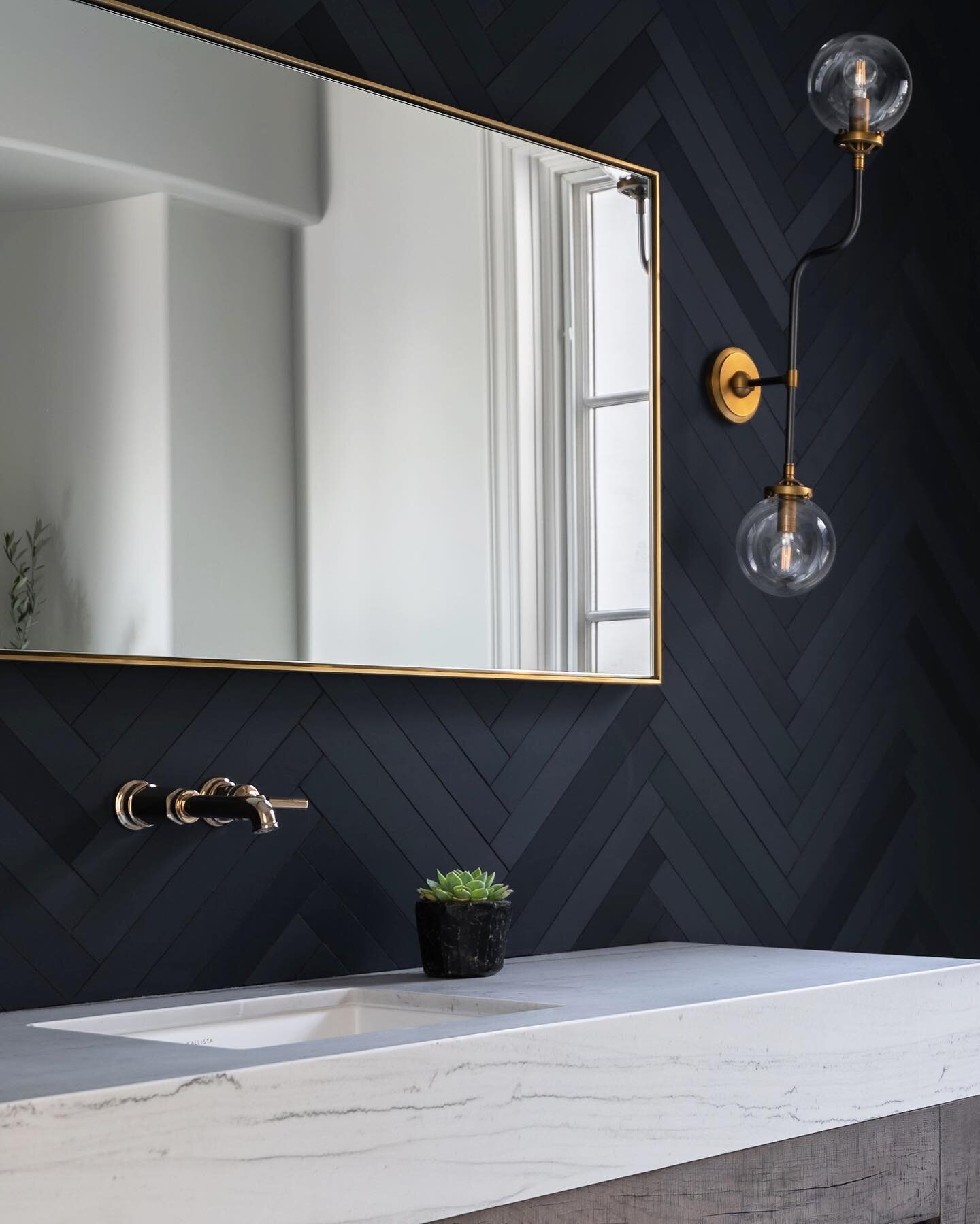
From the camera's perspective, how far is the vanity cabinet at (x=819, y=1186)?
1.50m

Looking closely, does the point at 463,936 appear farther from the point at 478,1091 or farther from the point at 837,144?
the point at 837,144

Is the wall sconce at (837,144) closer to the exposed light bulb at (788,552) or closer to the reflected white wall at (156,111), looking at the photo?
the exposed light bulb at (788,552)

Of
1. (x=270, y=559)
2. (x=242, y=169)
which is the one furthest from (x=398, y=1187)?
(x=242, y=169)

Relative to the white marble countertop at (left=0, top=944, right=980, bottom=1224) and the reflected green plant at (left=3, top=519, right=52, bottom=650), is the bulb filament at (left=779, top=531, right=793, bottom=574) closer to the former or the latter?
the white marble countertop at (left=0, top=944, right=980, bottom=1224)

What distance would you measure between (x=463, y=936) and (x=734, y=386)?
3.84ft

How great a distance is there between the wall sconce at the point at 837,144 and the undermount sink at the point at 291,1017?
3.39 ft

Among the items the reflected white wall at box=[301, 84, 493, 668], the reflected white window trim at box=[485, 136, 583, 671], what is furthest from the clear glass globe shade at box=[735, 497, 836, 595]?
the reflected white wall at box=[301, 84, 493, 668]

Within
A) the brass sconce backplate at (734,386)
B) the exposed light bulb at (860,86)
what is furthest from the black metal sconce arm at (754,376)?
the exposed light bulb at (860,86)

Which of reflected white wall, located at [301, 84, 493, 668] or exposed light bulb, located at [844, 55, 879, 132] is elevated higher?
exposed light bulb, located at [844, 55, 879, 132]

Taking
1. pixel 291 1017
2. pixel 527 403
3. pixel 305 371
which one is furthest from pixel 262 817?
pixel 527 403

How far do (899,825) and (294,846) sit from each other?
1437 mm

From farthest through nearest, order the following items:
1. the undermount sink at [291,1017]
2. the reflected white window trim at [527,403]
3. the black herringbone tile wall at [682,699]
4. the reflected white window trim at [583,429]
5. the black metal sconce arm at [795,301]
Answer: the black metal sconce arm at [795,301], the reflected white window trim at [583,429], the reflected white window trim at [527,403], the black herringbone tile wall at [682,699], the undermount sink at [291,1017]

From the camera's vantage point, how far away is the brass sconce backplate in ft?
8.75

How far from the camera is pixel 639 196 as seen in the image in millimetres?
2527
